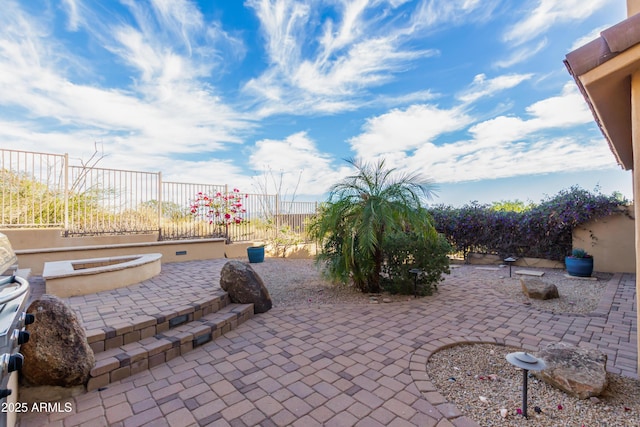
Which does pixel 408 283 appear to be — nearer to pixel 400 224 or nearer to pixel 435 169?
pixel 400 224

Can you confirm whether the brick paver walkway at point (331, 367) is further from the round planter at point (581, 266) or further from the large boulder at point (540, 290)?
the round planter at point (581, 266)

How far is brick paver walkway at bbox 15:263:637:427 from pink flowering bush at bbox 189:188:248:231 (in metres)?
5.64

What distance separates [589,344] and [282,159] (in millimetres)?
10533

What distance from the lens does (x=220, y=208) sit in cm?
920

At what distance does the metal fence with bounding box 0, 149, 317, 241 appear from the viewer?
6344mm

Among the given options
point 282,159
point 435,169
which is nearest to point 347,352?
point 435,169

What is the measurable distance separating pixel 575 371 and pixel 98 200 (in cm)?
977

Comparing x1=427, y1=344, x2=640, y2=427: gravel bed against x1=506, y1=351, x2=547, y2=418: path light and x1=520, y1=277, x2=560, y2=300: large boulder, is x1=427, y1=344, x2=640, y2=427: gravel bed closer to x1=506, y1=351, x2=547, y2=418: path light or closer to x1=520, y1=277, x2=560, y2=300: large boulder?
x1=506, y1=351, x2=547, y2=418: path light

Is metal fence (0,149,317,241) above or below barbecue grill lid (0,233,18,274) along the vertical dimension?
above

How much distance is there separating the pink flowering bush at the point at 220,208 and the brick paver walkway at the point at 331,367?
5.64 metres

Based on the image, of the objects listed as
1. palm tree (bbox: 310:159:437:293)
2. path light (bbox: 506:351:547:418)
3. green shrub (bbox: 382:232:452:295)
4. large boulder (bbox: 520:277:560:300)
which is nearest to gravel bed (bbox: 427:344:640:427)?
path light (bbox: 506:351:547:418)

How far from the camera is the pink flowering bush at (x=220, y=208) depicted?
8836mm

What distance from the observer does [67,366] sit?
226 cm

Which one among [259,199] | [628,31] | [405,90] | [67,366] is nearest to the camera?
[628,31]
